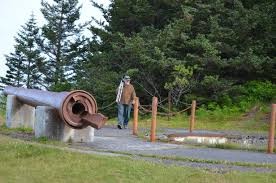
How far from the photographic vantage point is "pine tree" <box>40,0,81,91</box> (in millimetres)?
45688

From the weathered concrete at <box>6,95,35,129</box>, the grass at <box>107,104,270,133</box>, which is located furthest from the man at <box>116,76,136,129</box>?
the weathered concrete at <box>6,95,35,129</box>

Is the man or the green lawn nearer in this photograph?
the man

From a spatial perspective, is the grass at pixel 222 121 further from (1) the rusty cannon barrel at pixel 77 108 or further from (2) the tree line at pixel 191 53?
(1) the rusty cannon barrel at pixel 77 108

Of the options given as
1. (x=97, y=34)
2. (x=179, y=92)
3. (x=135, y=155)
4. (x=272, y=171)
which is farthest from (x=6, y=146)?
(x=97, y=34)

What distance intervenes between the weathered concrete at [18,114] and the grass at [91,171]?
5.69 metres

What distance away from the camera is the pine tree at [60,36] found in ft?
150

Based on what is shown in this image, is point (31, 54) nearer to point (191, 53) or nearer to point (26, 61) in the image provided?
point (26, 61)

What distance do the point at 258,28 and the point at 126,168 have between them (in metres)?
19.0

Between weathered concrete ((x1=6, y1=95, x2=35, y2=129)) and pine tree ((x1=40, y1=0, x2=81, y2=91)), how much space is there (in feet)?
96.6

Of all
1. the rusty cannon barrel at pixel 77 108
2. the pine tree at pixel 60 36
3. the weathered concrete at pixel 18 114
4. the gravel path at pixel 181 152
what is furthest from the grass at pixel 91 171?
the pine tree at pixel 60 36

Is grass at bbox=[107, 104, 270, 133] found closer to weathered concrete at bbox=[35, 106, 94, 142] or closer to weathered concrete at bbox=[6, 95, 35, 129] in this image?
weathered concrete at bbox=[6, 95, 35, 129]

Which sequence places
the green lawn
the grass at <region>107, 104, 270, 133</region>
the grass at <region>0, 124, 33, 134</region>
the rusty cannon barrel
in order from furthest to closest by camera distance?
the grass at <region>107, 104, 270, 133</region> < the green lawn < the grass at <region>0, 124, 33, 134</region> < the rusty cannon barrel

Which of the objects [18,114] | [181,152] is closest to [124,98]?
[18,114]

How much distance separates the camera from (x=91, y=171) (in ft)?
26.2
